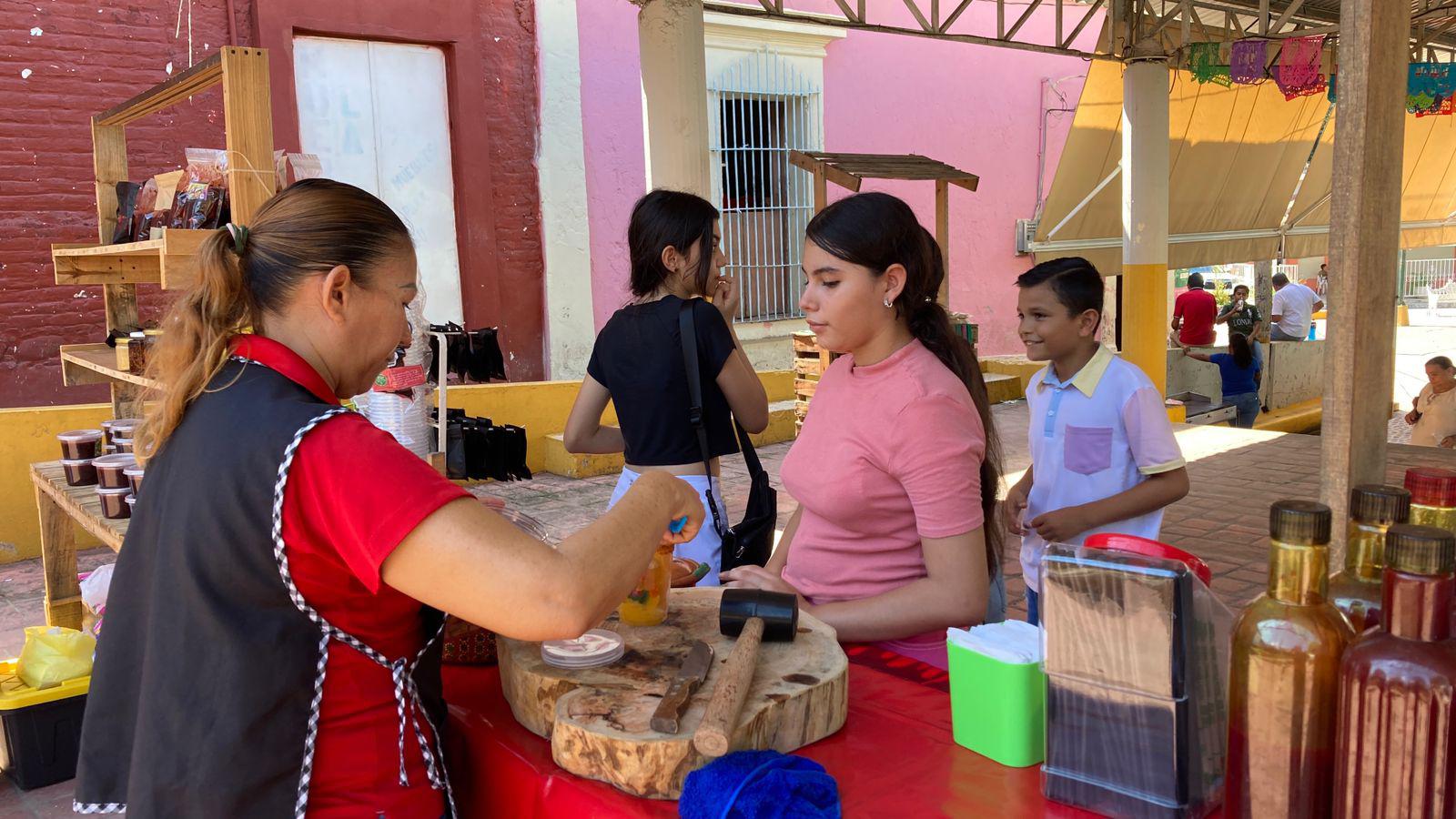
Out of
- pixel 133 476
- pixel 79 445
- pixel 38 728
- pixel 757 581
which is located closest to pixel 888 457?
pixel 757 581

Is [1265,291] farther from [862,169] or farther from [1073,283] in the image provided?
[1073,283]

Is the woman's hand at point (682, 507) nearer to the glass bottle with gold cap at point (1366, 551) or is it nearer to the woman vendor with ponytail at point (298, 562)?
the woman vendor with ponytail at point (298, 562)

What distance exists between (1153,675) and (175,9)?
857cm

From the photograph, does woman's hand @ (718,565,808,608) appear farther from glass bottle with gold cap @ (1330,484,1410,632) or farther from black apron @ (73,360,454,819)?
glass bottle with gold cap @ (1330,484,1410,632)

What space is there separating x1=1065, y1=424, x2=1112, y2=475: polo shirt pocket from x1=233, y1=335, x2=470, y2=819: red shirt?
203cm

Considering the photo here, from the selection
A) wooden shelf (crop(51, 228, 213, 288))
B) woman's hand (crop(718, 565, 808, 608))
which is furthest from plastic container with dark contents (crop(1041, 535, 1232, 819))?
wooden shelf (crop(51, 228, 213, 288))

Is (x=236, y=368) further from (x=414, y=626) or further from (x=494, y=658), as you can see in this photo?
(x=494, y=658)

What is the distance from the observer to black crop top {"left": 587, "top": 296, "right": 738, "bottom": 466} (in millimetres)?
3090

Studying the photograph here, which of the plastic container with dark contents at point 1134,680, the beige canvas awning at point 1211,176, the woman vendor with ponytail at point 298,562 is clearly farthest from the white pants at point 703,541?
the beige canvas awning at point 1211,176

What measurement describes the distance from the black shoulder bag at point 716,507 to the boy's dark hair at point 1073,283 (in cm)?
103

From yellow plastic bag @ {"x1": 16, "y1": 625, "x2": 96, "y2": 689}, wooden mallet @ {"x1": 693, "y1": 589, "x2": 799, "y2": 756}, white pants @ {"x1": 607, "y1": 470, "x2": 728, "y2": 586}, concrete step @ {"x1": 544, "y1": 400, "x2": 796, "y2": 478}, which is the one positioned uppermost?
wooden mallet @ {"x1": 693, "y1": 589, "x2": 799, "y2": 756}

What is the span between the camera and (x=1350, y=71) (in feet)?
5.55

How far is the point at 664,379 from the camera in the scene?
3.09 meters

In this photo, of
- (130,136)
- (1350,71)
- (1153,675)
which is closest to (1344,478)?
(1350,71)
